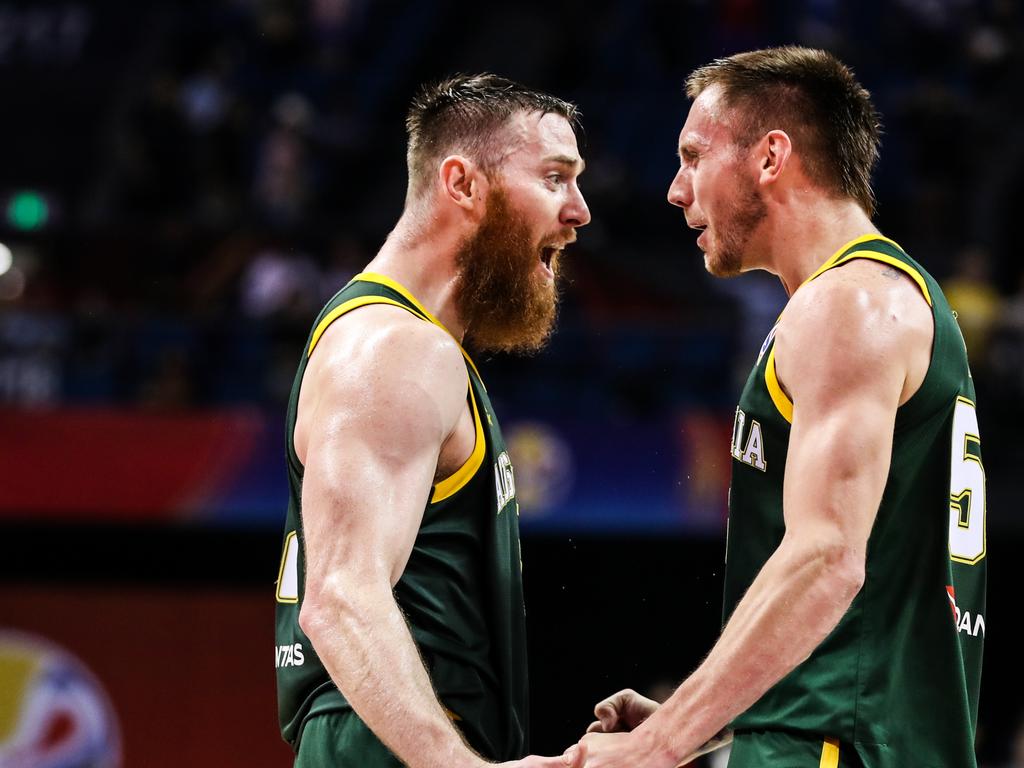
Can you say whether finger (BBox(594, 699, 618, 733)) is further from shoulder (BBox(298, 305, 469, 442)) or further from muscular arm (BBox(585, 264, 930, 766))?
shoulder (BBox(298, 305, 469, 442))

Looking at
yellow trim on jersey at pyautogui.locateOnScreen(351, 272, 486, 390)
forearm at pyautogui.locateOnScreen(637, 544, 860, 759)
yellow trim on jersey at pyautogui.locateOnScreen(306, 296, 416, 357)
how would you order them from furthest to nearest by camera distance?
yellow trim on jersey at pyautogui.locateOnScreen(351, 272, 486, 390), yellow trim on jersey at pyautogui.locateOnScreen(306, 296, 416, 357), forearm at pyautogui.locateOnScreen(637, 544, 860, 759)

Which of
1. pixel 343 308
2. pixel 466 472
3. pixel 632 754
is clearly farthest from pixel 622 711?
pixel 343 308

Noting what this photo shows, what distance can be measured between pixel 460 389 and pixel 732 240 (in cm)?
84

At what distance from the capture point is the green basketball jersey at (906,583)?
10.7 feet

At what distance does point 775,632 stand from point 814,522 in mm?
252

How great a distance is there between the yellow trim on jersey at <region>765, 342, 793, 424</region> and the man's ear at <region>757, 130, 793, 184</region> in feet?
1.70

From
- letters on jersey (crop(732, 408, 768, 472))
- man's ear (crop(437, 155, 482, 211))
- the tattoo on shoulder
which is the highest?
man's ear (crop(437, 155, 482, 211))

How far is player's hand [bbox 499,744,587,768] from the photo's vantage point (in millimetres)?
3332

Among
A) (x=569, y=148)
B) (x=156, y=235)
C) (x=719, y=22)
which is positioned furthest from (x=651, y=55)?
(x=569, y=148)

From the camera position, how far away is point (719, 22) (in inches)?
507

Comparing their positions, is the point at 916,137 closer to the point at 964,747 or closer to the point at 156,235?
the point at 156,235

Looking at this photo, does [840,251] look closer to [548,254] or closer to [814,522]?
[814,522]

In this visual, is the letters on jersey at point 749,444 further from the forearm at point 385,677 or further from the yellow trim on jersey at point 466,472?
the forearm at point 385,677

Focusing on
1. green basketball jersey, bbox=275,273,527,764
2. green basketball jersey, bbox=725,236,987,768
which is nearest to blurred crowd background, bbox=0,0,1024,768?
green basketball jersey, bbox=275,273,527,764
